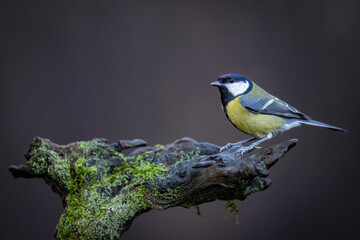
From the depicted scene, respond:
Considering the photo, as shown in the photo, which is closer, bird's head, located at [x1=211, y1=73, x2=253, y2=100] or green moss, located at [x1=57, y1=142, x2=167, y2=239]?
green moss, located at [x1=57, y1=142, x2=167, y2=239]

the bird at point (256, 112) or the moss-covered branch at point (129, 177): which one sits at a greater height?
the bird at point (256, 112)

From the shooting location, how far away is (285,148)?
1.04 meters

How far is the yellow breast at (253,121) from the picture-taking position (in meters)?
1.17

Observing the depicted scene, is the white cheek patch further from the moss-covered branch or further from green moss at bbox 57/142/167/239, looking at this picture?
green moss at bbox 57/142/167/239

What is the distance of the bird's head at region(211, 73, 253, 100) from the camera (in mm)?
A: 1221

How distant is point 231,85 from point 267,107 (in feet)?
0.47

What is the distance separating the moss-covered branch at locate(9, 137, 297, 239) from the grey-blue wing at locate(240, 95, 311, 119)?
0.15m

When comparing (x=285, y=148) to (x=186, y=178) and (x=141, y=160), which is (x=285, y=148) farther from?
(x=141, y=160)

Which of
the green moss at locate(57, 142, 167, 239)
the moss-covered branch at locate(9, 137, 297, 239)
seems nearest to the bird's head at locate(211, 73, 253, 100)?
the moss-covered branch at locate(9, 137, 297, 239)

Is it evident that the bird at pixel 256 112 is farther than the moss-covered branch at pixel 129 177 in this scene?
Yes

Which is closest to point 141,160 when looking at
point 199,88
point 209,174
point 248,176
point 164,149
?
point 164,149

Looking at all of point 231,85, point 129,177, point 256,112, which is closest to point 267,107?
point 256,112

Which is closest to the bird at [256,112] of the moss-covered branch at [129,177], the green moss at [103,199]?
the moss-covered branch at [129,177]

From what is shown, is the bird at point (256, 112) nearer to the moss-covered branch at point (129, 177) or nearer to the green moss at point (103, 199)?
the moss-covered branch at point (129, 177)
